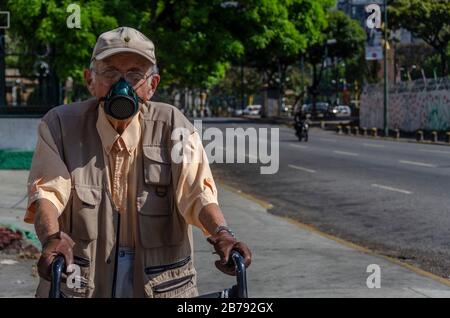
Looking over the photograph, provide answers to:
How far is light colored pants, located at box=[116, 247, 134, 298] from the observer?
11.5 ft

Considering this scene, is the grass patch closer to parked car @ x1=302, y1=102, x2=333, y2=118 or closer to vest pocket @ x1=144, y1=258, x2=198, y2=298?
vest pocket @ x1=144, y1=258, x2=198, y2=298

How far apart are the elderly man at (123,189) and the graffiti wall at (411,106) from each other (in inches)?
1765

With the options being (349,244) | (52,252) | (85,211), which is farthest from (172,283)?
(349,244)

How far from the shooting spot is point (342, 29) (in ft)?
248

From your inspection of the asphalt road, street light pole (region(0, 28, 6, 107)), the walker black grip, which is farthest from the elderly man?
street light pole (region(0, 28, 6, 107))

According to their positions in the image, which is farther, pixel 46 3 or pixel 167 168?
pixel 46 3

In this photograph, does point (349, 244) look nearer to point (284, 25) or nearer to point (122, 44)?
point (122, 44)

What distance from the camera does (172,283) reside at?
11.7 feet

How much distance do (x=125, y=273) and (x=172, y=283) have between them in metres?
0.18

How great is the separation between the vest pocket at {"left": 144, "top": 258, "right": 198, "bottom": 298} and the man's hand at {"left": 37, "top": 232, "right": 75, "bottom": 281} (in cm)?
40

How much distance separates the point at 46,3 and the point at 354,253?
1284cm

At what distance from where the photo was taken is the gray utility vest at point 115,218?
11.5ft
